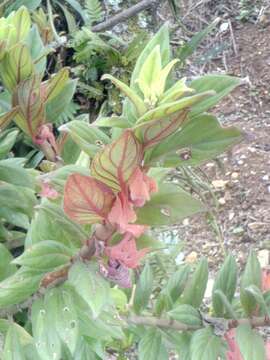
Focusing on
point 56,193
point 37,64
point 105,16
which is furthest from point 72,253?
point 105,16

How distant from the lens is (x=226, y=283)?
93cm

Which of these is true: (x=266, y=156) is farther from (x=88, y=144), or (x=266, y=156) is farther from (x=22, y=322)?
(x=88, y=144)

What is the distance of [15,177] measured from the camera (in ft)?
3.06

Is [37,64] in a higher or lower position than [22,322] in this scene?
higher

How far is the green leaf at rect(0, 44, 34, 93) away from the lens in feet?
2.89

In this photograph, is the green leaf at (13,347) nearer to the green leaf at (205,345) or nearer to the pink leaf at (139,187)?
the green leaf at (205,345)

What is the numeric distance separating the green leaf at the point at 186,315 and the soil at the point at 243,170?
1561 mm

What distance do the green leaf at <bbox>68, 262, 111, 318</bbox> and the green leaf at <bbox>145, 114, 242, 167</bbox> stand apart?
0.45 feet

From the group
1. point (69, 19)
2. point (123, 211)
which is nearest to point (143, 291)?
point (123, 211)

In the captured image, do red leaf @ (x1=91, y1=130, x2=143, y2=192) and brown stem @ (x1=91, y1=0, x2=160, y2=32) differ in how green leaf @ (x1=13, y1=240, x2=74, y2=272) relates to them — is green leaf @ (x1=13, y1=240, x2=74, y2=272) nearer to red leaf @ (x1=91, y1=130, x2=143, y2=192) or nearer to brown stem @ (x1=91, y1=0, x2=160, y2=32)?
red leaf @ (x1=91, y1=130, x2=143, y2=192)

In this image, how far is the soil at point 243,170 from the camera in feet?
9.16

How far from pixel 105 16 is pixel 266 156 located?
45.2 inches

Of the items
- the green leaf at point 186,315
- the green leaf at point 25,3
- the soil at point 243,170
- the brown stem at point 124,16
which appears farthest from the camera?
the soil at point 243,170

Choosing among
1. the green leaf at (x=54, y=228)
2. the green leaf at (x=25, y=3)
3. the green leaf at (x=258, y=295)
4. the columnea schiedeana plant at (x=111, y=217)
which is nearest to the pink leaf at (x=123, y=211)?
the columnea schiedeana plant at (x=111, y=217)
